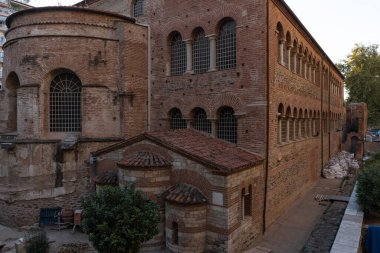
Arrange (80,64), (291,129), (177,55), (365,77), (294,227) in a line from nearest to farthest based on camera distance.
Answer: (294,227) < (80,64) < (177,55) < (291,129) < (365,77)

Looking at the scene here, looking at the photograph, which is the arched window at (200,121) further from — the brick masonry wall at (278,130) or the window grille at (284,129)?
the window grille at (284,129)

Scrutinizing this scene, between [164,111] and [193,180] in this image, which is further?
[164,111]

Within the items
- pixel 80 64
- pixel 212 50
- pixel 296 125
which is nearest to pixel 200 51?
pixel 212 50

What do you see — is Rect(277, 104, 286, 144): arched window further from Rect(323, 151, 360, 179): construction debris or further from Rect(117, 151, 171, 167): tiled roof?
Rect(323, 151, 360, 179): construction debris

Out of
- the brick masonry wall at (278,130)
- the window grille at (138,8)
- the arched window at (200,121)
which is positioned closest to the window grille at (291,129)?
the brick masonry wall at (278,130)

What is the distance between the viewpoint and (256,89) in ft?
38.5

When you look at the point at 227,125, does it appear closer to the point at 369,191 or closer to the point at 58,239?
the point at 369,191

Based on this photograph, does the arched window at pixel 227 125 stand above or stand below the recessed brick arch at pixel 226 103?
below

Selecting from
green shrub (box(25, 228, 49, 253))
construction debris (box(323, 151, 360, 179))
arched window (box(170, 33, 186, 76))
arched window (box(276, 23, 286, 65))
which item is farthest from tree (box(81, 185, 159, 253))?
construction debris (box(323, 151, 360, 179))

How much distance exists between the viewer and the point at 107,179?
11.8m

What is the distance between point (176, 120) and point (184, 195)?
5.78 meters

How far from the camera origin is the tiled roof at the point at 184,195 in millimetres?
9320

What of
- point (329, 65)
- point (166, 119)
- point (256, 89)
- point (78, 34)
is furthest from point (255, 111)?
point (329, 65)

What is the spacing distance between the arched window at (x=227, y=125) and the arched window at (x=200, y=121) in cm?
61
